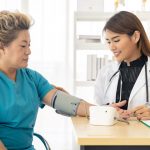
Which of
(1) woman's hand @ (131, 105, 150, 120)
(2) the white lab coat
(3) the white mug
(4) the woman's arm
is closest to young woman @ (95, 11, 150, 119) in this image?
(2) the white lab coat

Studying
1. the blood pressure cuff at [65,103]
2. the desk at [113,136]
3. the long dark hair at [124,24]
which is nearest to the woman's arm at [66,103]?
the blood pressure cuff at [65,103]

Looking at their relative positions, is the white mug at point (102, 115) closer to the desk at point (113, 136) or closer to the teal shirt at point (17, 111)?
the desk at point (113, 136)


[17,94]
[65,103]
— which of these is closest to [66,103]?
[65,103]

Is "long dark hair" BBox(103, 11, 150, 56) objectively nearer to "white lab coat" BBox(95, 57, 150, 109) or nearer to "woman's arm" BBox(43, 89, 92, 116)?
"white lab coat" BBox(95, 57, 150, 109)

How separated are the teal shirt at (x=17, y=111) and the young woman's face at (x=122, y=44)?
68 cm

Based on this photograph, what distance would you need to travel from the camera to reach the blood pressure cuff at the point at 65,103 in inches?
69.4

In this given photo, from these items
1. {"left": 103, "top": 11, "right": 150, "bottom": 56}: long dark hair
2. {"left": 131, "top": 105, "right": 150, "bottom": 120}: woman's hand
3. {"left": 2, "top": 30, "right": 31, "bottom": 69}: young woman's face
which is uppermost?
{"left": 103, "top": 11, "right": 150, "bottom": 56}: long dark hair

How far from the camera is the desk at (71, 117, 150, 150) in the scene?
123 cm

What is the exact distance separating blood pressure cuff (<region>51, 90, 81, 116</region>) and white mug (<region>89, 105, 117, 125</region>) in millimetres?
257

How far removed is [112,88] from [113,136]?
3.28 feet

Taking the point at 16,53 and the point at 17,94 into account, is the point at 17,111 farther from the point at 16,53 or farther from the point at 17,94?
the point at 16,53

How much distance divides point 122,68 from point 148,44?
0.23m

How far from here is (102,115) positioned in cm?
150

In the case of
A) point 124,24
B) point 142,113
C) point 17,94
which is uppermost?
point 124,24
